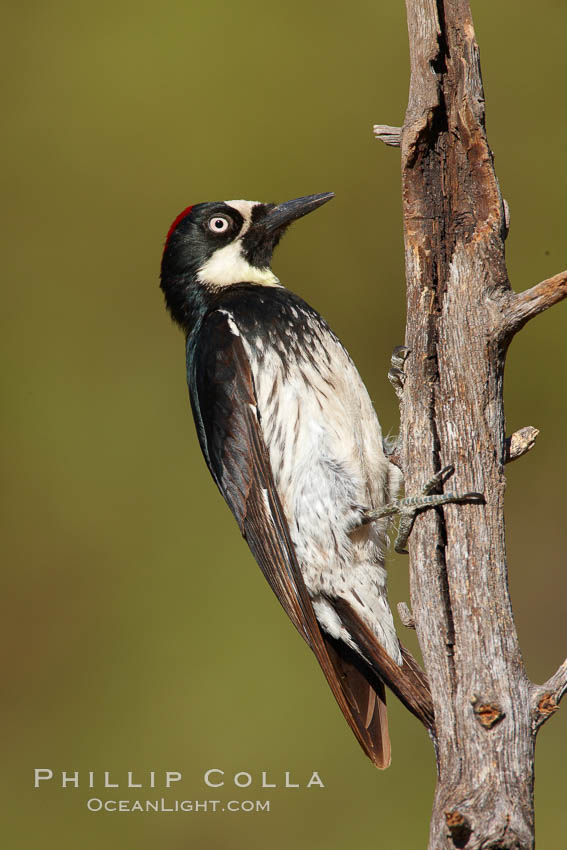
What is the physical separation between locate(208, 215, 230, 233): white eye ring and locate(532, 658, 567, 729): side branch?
2214 mm

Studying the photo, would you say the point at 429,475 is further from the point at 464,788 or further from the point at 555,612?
the point at 555,612

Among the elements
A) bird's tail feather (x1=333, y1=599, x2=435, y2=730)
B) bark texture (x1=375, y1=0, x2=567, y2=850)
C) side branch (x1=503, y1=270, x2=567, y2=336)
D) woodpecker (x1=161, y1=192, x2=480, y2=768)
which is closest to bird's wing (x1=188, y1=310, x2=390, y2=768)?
woodpecker (x1=161, y1=192, x2=480, y2=768)

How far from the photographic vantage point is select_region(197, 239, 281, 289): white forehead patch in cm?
351

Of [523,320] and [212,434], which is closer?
[523,320]

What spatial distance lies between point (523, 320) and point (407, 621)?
0.92 m

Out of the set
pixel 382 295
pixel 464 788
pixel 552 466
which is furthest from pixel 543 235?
pixel 464 788

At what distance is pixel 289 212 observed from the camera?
11.6 feet

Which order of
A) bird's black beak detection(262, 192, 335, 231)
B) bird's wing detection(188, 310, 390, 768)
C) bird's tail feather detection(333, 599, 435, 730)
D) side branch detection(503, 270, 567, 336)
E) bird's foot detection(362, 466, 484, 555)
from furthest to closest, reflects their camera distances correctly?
1. bird's black beak detection(262, 192, 335, 231)
2. bird's wing detection(188, 310, 390, 768)
3. bird's tail feather detection(333, 599, 435, 730)
4. bird's foot detection(362, 466, 484, 555)
5. side branch detection(503, 270, 567, 336)

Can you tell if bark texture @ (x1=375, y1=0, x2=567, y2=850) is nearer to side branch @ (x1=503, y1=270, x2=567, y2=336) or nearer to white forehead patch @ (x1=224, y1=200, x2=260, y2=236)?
side branch @ (x1=503, y1=270, x2=567, y2=336)

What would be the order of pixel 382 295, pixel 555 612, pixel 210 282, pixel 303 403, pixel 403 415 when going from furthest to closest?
pixel 382 295, pixel 555 612, pixel 210 282, pixel 303 403, pixel 403 415

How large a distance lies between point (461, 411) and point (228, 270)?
5.12 ft

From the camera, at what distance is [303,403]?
2961 millimetres

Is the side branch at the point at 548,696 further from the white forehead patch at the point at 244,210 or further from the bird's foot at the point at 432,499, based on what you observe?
the white forehead patch at the point at 244,210

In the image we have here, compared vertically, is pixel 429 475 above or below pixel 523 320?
below
